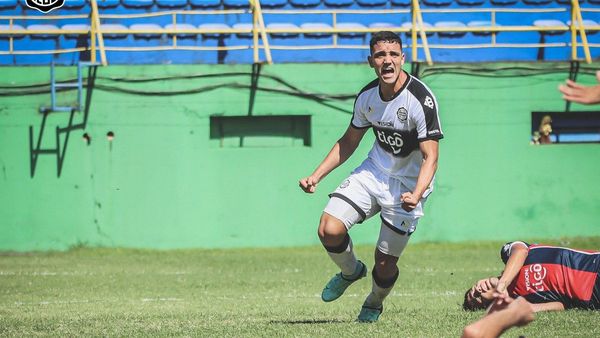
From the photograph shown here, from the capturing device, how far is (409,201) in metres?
7.91

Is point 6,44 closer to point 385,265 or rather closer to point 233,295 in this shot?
point 233,295

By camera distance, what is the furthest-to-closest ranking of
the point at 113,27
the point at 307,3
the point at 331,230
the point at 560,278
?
the point at 307,3, the point at 113,27, the point at 560,278, the point at 331,230

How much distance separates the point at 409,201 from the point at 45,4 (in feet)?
48.9

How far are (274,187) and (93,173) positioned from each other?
325 cm

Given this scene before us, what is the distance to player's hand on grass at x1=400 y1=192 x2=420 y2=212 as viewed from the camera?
26.0ft

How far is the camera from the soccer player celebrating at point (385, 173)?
8523 mm

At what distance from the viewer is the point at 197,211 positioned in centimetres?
1884

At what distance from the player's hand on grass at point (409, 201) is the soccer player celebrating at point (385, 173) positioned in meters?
0.39

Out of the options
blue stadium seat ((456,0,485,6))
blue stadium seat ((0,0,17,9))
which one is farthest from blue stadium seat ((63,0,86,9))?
blue stadium seat ((456,0,485,6))


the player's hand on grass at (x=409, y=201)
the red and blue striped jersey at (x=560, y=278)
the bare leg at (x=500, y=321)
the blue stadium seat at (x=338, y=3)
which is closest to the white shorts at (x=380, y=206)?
the player's hand on grass at (x=409, y=201)

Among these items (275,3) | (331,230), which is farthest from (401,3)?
(331,230)

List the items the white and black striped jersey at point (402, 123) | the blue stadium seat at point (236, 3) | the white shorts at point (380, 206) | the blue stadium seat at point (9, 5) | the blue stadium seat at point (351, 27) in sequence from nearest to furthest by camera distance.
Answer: the white and black striped jersey at point (402, 123), the white shorts at point (380, 206), the blue stadium seat at point (351, 27), the blue stadium seat at point (236, 3), the blue stadium seat at point (9, 5)

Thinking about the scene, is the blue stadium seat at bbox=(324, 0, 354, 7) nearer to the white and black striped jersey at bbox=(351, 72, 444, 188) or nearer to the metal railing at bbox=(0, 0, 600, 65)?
the metal railing at bbox=(0, 0, 600, 65)

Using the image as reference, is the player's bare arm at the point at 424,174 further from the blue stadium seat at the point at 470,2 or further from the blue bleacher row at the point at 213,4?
the blue stadium seat at the point at 470,2
